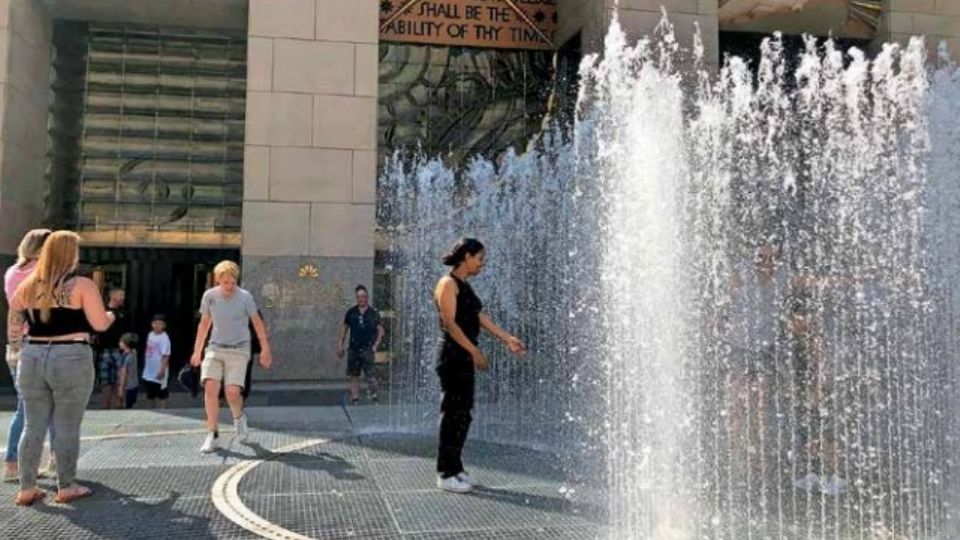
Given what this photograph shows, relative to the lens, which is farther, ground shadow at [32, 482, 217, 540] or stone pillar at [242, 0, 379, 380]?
stone pillar at [242, 0, 379, 380]

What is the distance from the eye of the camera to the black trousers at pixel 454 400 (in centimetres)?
531

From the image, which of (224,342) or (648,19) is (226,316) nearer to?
(224,342)

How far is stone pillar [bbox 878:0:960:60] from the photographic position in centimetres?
1536

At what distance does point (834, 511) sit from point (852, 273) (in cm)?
356

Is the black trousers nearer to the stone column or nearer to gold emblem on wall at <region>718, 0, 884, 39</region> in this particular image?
the stone column

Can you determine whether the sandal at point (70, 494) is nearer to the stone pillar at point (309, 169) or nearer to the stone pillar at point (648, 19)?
the stone pillar at point (309, 169)

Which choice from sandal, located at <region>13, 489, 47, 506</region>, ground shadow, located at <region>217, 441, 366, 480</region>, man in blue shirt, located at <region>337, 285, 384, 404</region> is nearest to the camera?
sandal, located at <region>13, 489, 47, 506</region>

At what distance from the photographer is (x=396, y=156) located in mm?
15352

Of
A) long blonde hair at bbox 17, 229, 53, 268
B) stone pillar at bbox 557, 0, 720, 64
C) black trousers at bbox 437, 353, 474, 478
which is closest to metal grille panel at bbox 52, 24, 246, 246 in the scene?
stone pillar at bbox 557, 0, 720, 64

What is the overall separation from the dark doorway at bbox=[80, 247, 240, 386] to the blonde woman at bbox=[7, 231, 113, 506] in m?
11.2

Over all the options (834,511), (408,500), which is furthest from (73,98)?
(834,511)

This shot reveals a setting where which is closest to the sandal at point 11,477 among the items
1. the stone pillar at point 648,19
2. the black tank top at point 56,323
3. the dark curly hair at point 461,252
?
the black tank top at point 56,323

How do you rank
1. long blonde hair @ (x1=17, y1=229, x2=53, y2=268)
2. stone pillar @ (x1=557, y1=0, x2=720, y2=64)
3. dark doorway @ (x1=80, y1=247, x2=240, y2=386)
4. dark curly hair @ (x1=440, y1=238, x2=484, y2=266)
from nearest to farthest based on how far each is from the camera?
long blonde hair @ (x1=17, y1=229, x2=53, y2=268) → dark curly hair @ (x1=440, y1=238, x2=484, y2=266) → stone pillar @ (x1=557, y1=0, x2=720, y2=64) → dark doorway @ (x1=80, y1=247, x2=240, y2=386)

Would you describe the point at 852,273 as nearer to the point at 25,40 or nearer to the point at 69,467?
the point at 69,467
